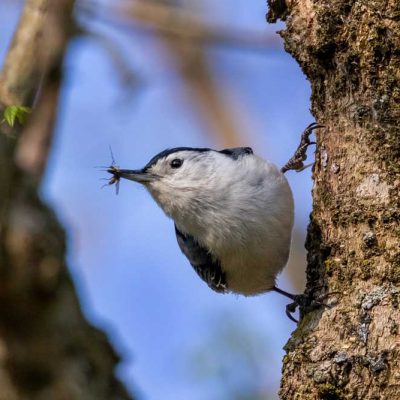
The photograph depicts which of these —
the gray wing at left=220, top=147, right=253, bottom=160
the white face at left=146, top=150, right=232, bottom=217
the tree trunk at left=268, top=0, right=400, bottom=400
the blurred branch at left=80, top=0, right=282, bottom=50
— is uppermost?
the blurred branch at left=80, top=0, right=282, bottom=50

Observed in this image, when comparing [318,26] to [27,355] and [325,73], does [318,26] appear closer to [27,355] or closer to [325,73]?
[325,73]

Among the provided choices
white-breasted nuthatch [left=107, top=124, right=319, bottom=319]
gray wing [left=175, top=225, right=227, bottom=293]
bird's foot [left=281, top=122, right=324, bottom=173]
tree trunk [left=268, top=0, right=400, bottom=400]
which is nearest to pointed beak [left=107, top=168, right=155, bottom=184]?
white-breasted nuthatch [left=107, top=124, right=319, bottom=319]

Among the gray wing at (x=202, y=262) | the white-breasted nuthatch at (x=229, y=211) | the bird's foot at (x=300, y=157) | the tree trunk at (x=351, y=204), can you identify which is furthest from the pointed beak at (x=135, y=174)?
the tree trunk at (x=351, y=204)

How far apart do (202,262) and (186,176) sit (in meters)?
0.47

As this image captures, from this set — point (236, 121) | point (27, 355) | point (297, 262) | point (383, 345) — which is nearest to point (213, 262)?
point (27, 355)

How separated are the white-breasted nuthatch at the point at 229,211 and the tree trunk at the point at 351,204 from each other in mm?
501

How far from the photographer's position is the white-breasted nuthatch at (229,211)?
3936mm

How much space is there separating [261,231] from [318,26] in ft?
3.50

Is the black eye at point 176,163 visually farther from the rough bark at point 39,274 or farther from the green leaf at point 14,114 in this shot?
the green leaf at point 14,114

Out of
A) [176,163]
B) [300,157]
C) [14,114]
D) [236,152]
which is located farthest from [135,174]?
[14,114]

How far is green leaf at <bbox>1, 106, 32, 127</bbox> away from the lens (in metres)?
3.04

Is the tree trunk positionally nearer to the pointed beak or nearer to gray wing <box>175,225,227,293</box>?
gray wing <box>175,225,227,293</box>

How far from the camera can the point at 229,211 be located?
3959 mm

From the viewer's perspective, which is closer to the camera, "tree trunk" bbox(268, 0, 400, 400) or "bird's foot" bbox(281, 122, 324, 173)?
"tree trunk" bbox(268, 0, 400, 400)
